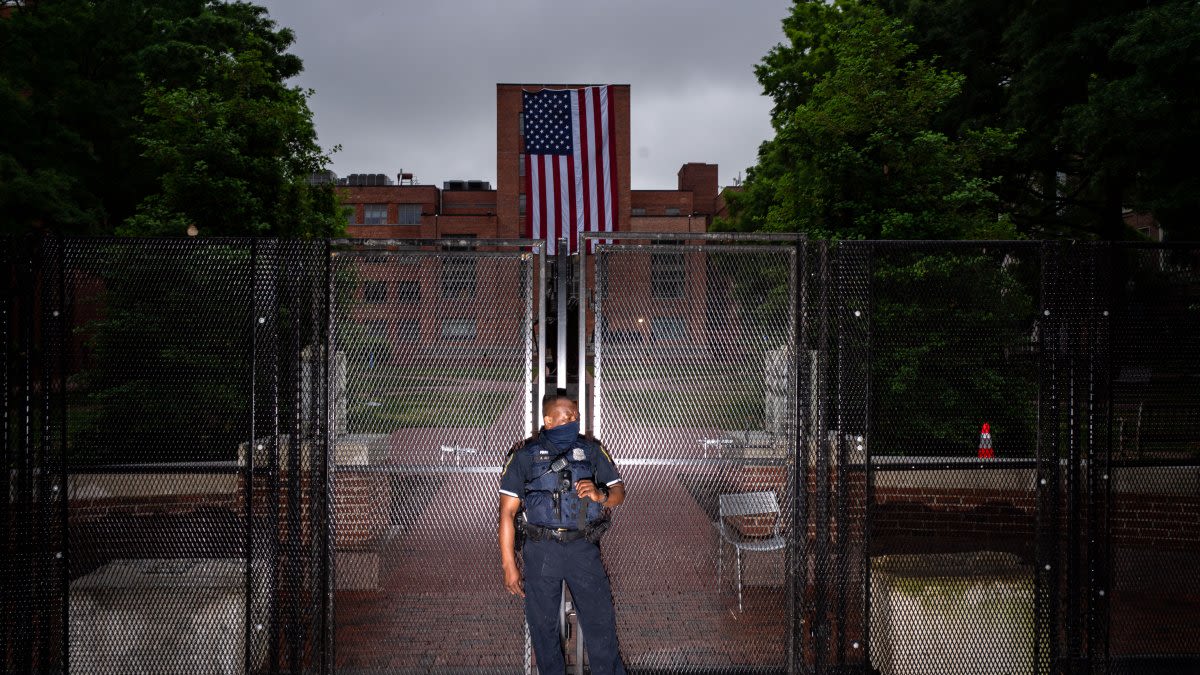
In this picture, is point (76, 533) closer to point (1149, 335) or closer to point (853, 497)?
point (853, 497)

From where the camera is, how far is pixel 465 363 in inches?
235

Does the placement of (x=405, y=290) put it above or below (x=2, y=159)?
below

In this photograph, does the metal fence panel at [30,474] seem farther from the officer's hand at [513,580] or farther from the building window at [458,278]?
the officer's hand at [513,580]

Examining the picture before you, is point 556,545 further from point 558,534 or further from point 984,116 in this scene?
point 984,116

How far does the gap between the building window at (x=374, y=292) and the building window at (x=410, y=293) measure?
14 centimetres

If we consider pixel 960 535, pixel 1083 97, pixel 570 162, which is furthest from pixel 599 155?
pixel 1083 97

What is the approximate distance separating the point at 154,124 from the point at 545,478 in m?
12.0

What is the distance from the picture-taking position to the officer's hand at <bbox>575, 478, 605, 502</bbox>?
518 cm

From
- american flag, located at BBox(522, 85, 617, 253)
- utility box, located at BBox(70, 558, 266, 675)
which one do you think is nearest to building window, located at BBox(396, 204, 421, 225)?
american flag, located at BBox(522, 85, 617, 253)

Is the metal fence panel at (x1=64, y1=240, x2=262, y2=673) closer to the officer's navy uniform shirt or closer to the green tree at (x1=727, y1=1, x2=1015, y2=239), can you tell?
the officer's navy uniform shirt

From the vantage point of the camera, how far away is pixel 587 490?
519cm

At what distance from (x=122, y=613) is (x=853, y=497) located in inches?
201

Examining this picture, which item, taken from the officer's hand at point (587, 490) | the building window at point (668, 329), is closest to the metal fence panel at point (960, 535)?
the building window at point (668, 329)

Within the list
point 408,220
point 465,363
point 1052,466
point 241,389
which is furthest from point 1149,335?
point 408,220
